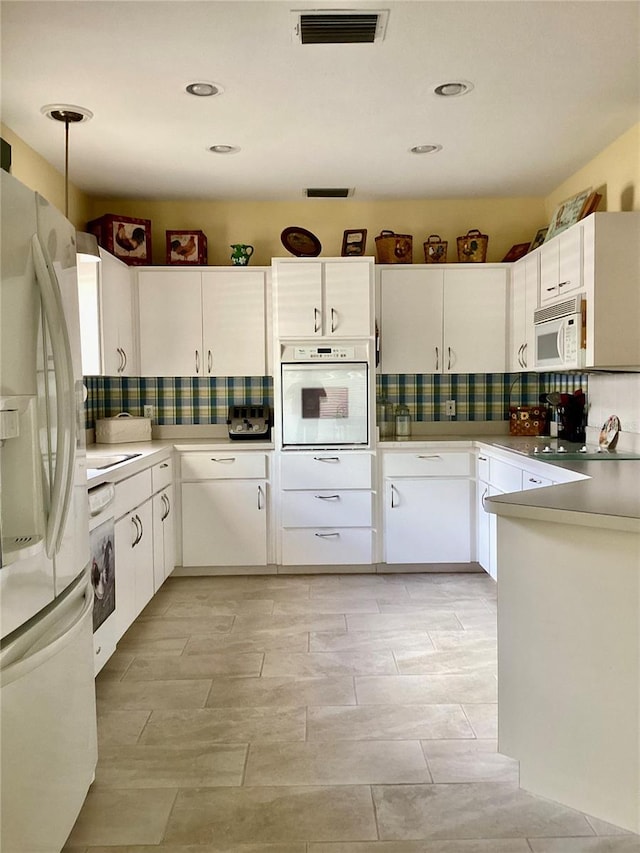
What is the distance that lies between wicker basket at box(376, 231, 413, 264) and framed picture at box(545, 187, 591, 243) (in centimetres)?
97

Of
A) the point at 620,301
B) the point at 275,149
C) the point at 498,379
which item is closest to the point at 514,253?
the point at 498,379

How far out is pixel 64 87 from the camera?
282 cm

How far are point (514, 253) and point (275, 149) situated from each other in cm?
186

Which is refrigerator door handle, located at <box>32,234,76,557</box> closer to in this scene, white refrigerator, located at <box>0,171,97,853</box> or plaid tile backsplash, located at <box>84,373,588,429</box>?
white refrigerator, located at <box>0,171,97,853</box>

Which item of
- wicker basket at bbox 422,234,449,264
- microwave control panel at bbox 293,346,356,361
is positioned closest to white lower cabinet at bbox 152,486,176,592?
microwave control panel at bbox 293,346,356,361

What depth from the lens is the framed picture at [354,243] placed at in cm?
438

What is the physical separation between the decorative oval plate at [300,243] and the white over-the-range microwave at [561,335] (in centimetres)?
151

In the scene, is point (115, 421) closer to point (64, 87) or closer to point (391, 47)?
point (64, 87)

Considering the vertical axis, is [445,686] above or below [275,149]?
below

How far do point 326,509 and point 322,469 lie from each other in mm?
271

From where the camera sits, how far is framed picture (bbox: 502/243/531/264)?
4.45 m

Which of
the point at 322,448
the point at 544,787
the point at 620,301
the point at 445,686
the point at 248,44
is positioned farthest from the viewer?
the point at 322,448

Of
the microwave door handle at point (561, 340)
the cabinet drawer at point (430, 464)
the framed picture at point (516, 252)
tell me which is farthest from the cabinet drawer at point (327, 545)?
the framed picture at point (516, 252)

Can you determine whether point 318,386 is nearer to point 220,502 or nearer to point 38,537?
point 220,502
